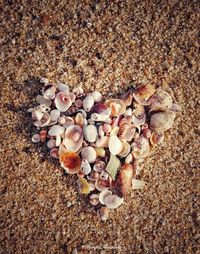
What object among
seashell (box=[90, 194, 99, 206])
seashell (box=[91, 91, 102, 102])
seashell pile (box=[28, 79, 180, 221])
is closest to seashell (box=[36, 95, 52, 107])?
seashell pile (box=[28, 79, 180, 221])

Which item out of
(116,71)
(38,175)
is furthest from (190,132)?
(38,175)

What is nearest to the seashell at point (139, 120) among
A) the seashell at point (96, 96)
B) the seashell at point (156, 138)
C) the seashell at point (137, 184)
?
the seashell at point (156, 138)

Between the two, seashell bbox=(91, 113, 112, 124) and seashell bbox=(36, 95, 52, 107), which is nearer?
seashell bbox=(91, 113, 112, 124)

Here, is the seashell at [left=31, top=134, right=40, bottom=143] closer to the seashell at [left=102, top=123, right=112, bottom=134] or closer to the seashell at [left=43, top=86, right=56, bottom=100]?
the seashell at [left=43, top=86, right=56, bottom=100]

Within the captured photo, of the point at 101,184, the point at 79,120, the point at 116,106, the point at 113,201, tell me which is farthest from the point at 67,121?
the point at 113,201

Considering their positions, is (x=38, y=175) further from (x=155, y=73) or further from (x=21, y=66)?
(x=155, y=73)

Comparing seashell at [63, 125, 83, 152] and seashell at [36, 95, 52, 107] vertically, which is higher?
seashell at [36, 95, 52, 107]
